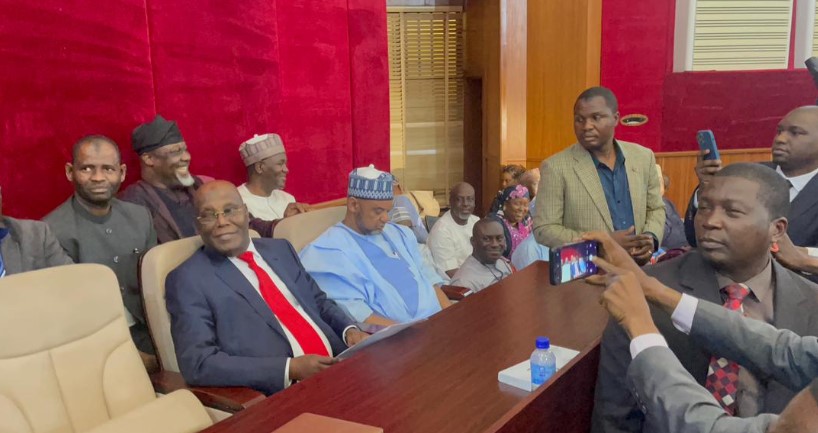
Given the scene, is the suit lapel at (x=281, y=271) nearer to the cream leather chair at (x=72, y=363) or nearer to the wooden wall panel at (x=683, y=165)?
the cream leather chair at (x=72, y=363)

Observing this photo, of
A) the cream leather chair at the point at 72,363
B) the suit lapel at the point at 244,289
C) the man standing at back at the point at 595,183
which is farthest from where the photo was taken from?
the man standing at back at the point at 595,183

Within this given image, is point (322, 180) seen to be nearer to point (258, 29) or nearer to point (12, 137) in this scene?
point (258, 29)

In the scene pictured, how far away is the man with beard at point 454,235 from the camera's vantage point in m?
4.83

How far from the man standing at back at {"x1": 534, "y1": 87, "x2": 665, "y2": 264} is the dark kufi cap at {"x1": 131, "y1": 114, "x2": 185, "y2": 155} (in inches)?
68.9

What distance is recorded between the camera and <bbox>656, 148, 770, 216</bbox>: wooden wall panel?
23.5ft

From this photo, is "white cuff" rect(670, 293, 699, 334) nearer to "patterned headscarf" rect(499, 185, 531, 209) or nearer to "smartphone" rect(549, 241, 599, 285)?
"smartphone" rect(549, 241, 599, 285)

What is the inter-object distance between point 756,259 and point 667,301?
0.93ft

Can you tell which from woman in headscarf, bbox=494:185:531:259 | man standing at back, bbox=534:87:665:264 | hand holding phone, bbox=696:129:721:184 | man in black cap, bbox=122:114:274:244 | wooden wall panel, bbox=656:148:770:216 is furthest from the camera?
wooden wall panel, bbox=656:148:770:216

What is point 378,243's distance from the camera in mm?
3139

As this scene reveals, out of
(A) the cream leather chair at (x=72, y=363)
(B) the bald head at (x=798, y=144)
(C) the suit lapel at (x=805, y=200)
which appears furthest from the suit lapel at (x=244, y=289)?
(B) the bald head at (x=798, y=144)

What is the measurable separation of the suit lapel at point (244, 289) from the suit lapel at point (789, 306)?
5.26ft

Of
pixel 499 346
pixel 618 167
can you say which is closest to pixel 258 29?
pixel 618 167

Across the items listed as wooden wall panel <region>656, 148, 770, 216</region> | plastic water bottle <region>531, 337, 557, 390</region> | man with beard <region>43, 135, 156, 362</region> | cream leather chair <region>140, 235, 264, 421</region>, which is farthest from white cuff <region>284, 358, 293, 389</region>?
wooden wall panel <region>656, 148, 770, 216</region>

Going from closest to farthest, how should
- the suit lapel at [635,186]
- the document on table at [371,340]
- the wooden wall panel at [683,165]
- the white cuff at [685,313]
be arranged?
the white cuff at [685,313] → the document on table at [371,340] → the suit lapel at [635,186] → the wooden wall panel at [683,165]
